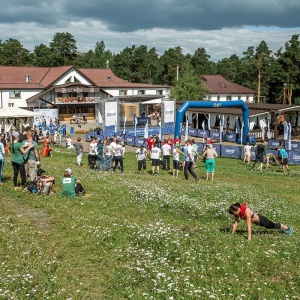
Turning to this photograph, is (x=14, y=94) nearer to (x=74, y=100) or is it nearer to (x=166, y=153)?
(x=74, y=100)

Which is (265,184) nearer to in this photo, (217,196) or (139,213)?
(217,196)

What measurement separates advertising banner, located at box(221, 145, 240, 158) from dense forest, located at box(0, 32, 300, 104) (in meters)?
41.2

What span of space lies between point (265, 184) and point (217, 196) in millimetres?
8008

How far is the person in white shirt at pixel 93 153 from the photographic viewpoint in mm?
24109

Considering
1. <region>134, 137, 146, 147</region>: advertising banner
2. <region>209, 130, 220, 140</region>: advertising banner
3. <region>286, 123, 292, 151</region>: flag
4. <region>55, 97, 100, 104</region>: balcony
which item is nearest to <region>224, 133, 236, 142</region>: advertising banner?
<region>209, 130, 220, 140</region>: advertising banner

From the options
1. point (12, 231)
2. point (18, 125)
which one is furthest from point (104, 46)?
point (12, 231)

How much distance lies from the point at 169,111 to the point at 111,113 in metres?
10.2

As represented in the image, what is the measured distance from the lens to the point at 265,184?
23781 millimetres

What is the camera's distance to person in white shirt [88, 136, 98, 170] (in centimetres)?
2411

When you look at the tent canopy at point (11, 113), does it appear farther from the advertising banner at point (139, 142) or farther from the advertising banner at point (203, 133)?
the advertising banner at point (203, 133)

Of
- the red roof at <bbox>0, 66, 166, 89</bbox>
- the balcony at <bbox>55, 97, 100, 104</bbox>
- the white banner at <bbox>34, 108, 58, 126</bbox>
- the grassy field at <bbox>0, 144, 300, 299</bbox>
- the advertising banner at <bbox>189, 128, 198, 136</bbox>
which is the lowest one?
the grassy field at <bbox>0, 144, 300, 299</bbox>

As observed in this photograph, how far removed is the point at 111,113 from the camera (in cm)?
5209

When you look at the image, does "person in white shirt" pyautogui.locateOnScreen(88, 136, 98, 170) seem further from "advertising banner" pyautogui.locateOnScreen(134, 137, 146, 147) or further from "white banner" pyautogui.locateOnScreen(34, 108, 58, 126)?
"white banner" pyautogui.locateOnScreen(34, 108, 58, 126)

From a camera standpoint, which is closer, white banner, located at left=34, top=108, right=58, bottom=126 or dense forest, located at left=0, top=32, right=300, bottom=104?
white banner, located at left=34, top=108, right=58, bottom=126
